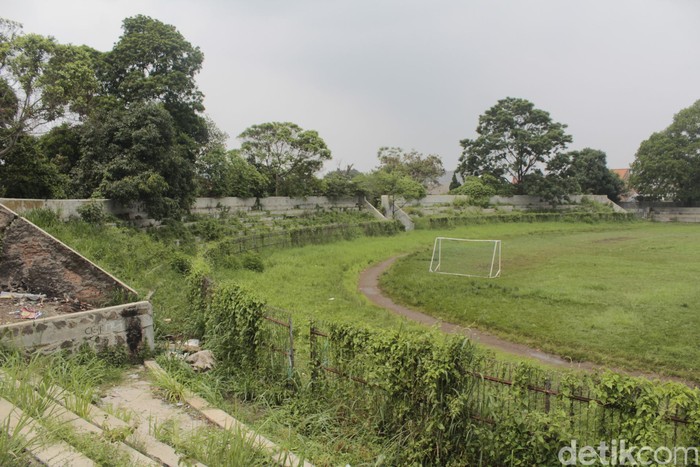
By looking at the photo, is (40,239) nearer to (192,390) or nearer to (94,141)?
(192,390)

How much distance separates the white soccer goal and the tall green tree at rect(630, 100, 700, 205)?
94.1 feet

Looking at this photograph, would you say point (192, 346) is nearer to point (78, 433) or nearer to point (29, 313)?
point (29, 313)

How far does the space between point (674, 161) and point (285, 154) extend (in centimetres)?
3670

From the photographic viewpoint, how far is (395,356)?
184 inches

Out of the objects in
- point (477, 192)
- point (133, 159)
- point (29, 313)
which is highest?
point (133, 159)

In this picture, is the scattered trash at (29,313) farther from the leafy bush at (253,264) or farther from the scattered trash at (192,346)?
the leafy bush at (253,264)

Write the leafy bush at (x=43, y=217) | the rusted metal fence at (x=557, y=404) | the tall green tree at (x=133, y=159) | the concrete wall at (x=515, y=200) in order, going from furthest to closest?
the concrete wall at (x=515, y=200)
the tall green tree at (x=133, y=159)
the leafy bush at (x=43, y=217)
the rusted metal fence at (x=557, y=404)

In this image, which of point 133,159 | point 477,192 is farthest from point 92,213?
point 477,192

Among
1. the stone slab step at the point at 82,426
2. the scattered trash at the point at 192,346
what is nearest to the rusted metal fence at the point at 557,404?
the stone slab step at the point at 82,426

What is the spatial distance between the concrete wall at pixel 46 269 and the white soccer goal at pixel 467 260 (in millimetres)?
11202

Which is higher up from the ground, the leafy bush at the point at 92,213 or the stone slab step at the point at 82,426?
the leafy bush at the point at 92,213

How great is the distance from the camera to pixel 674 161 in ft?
134

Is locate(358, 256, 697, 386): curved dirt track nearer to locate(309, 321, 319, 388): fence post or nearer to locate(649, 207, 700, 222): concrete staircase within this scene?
locate(309, 321, 319, 388): fence post

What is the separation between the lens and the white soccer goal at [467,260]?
→ 16.3m
